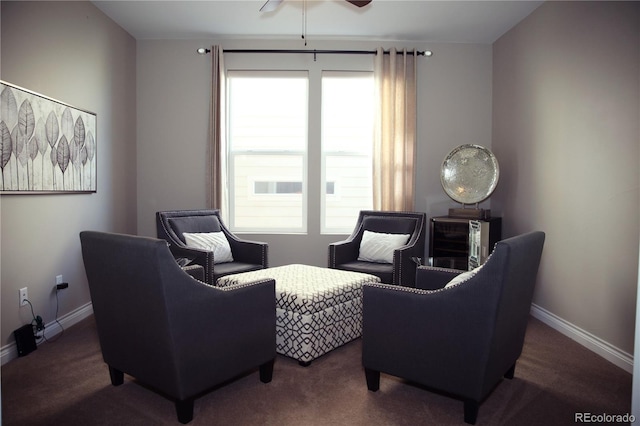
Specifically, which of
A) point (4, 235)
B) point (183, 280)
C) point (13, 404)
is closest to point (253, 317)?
point (183, 280)

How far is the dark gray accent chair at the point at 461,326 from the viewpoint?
1.77 metres

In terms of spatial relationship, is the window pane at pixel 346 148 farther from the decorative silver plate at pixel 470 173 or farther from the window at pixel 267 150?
the decorative silver plate at pixel 470 173

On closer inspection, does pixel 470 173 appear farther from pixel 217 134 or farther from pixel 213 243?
pixel 217 134

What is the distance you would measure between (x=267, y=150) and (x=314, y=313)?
2.52m

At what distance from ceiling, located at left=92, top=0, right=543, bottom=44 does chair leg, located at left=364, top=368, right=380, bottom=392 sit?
117 inches

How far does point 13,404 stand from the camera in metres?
2.08

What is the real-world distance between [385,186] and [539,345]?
81.4 inches

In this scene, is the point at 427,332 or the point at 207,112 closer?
the point at 427,332

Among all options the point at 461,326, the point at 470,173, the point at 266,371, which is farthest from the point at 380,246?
the point at 461,326

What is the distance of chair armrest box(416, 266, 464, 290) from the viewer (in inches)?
97.3

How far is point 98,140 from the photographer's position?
12.1 feet

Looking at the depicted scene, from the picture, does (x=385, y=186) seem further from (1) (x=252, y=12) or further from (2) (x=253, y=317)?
(2) (x=253, y=317)

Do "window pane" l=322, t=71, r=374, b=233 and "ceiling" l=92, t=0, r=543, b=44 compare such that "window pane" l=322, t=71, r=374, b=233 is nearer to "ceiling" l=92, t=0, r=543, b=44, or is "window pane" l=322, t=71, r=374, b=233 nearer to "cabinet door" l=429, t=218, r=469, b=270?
"ceiling" l=92, t=0, r=543, b=44

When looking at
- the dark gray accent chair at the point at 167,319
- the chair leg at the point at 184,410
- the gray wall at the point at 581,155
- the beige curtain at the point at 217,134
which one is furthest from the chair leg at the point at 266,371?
the beige curtain at the point at 217,134
